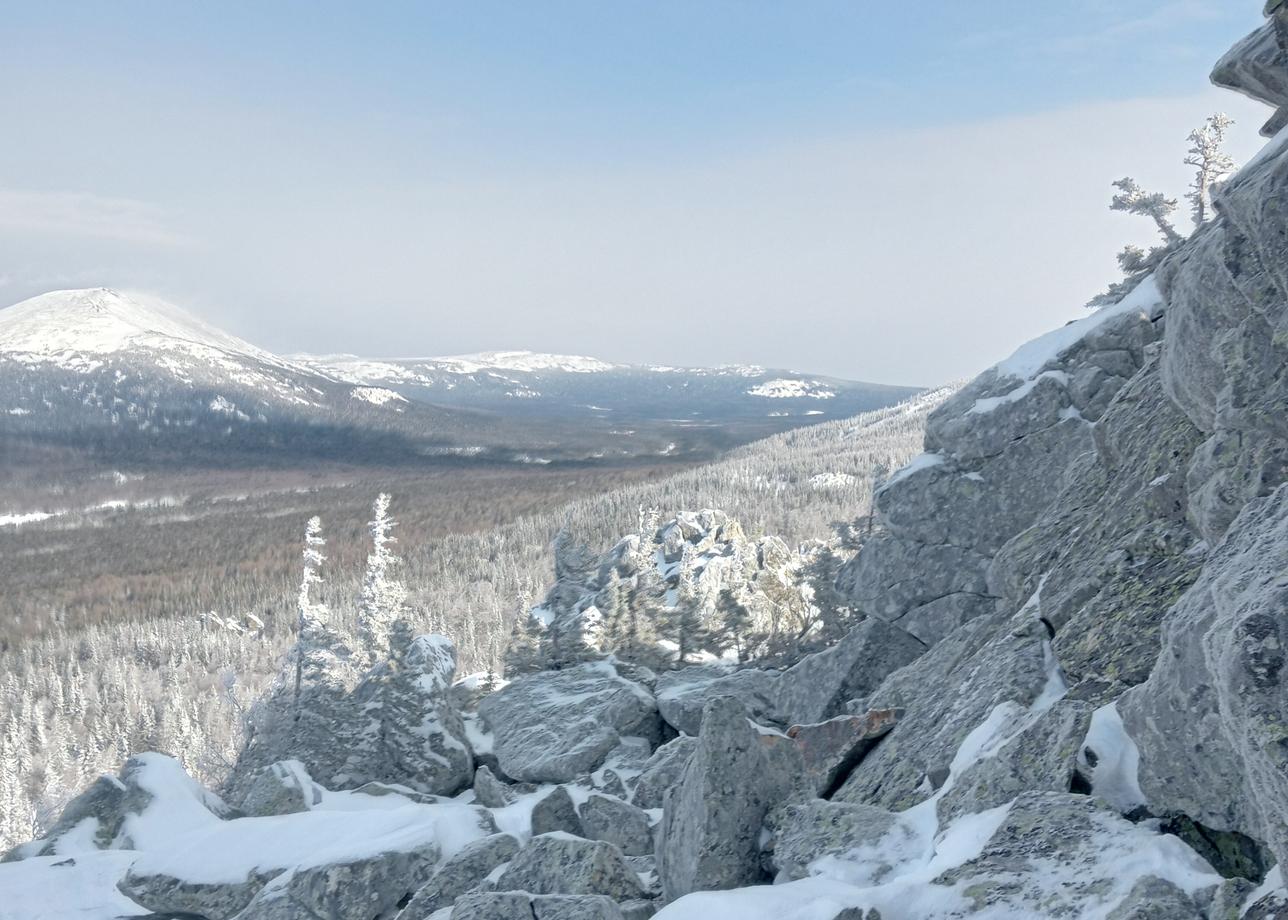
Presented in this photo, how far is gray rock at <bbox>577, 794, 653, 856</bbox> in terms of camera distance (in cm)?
1641

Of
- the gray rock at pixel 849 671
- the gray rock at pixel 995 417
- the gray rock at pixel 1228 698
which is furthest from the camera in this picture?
the gray rock at pixel 849 671

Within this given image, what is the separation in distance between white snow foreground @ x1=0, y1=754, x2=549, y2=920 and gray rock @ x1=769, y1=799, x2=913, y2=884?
816cm

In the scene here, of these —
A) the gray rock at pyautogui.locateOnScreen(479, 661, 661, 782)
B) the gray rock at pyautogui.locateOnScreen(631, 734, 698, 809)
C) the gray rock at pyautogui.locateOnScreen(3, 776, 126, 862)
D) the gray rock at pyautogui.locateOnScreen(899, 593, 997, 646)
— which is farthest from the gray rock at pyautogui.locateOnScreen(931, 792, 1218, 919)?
the gray rock at pyautogui.locateOnScreen(479, 661, 661, 782)

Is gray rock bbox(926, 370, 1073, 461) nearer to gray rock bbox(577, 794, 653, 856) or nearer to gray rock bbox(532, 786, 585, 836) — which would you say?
gray rock bbox(577, 794, 653, 856)

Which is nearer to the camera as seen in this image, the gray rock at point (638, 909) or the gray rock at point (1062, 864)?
the gray rock at point (1062, 864)

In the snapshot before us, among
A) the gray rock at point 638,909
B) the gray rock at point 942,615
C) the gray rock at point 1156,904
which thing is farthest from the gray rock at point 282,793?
the gray rock at point 1156,904

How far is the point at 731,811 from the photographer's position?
10742 millimetres

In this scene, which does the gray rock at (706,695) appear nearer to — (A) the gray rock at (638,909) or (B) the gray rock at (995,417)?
(B) the gray rock at (995,417)

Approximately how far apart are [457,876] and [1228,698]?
1220cm

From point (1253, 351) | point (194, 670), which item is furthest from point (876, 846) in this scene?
point (194, 670)

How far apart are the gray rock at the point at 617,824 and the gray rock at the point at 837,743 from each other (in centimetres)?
523

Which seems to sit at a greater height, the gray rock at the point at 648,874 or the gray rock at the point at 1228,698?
the gray rock at the point at 1228,698

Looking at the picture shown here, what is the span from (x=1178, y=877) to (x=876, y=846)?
3.43 m

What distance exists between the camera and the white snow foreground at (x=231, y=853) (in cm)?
1516
